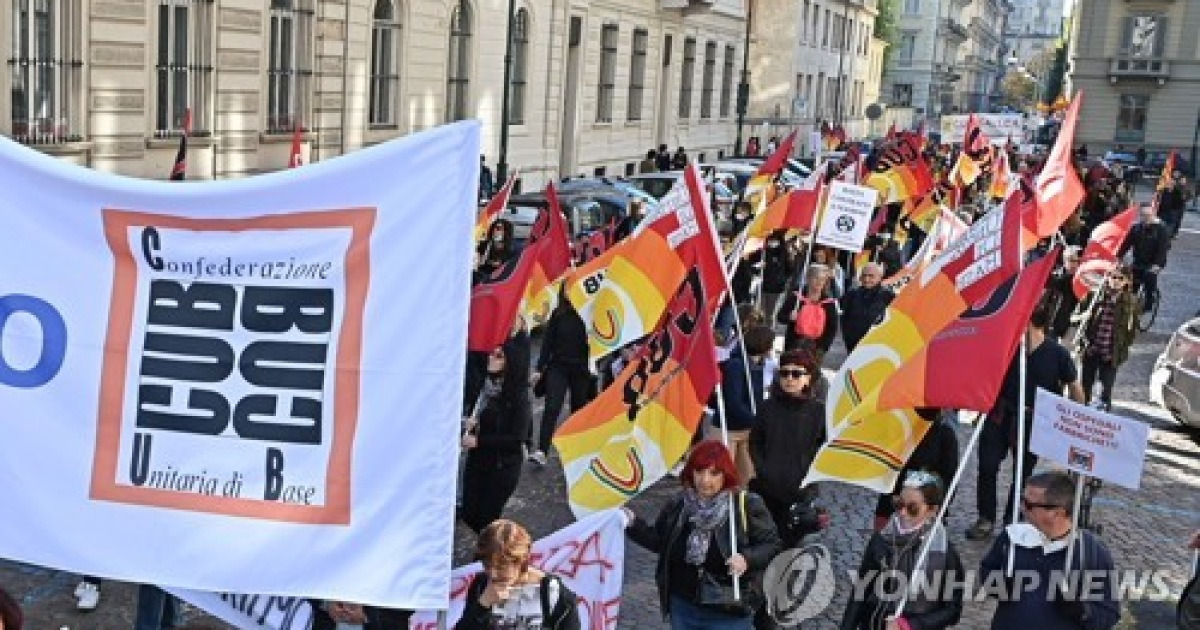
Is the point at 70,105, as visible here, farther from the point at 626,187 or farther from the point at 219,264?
the point at 219,264

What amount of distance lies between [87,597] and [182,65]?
13.3 metres

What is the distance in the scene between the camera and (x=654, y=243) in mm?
8055

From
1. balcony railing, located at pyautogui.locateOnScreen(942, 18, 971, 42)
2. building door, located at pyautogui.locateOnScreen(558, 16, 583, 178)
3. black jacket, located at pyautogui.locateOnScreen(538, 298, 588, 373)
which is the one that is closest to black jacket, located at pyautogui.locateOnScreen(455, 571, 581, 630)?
black jacket, located at pyautogui.locateOnScreen(538, 298, 588, 373)

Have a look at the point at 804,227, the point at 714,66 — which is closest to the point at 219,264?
the point at 804,227

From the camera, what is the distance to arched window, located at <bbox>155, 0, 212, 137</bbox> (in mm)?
18172

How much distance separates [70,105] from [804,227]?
9.28m

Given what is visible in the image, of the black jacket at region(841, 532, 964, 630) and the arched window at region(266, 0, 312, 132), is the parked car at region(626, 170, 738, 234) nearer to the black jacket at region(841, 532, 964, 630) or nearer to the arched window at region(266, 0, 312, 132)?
the arched window at region(266, 0, 312, 132)

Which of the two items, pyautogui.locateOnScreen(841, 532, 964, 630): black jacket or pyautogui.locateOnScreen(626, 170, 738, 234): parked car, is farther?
pyautogui.locateOnScreen(626, 170, 738, 234): parked car

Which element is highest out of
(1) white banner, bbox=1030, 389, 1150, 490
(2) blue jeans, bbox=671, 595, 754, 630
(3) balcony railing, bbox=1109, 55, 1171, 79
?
(3) balcony railing, bbox=1109, 55, 1171, 79

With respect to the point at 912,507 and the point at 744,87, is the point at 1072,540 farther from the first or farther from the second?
the point at 744,87

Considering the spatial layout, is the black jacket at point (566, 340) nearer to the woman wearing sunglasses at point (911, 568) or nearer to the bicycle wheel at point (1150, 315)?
the woman wearing sunglasses at point (911, 568)

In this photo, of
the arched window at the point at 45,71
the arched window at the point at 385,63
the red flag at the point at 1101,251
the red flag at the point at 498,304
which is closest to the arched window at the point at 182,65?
the arched window at the point at 45,71

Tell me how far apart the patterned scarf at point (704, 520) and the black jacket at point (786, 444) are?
1374 millimetres

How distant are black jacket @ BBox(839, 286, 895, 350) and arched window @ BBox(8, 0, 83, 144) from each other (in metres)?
10.1
